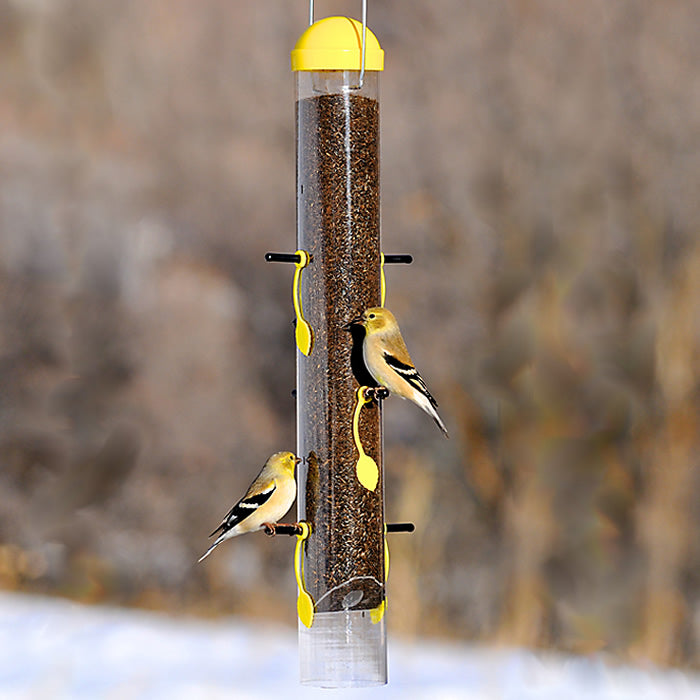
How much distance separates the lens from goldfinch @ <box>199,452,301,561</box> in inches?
106

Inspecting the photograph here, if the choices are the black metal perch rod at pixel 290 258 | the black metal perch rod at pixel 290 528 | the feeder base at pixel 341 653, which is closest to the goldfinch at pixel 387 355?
the black metal perch rod at pixel 290 258

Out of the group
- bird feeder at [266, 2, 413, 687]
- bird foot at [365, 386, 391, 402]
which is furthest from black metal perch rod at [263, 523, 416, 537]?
bird foot at [365, 386, 391, 402]

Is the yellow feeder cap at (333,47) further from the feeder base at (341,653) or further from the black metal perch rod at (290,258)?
the feeder base at (341,653)

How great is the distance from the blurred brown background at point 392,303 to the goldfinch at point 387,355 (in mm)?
2038

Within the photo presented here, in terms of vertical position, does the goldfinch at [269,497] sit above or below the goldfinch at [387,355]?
below

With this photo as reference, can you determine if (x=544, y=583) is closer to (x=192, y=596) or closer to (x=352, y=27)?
(x=192, y=596)

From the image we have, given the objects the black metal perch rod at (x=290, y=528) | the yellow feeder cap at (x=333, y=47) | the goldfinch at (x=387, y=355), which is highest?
the yellow feeder cap at (x=333, y=47)

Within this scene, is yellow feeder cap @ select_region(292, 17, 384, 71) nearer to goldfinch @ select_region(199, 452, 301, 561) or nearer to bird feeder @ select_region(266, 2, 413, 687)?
bird feeder @ select_region(266, 2, 413, 687)

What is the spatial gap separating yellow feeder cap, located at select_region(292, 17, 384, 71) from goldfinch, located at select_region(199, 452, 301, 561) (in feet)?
2.81

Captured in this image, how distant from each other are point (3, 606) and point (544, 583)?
92.5 inches

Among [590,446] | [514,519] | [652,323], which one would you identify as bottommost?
[514,519]

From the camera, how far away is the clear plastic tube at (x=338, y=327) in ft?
8.79

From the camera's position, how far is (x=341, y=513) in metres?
2.69

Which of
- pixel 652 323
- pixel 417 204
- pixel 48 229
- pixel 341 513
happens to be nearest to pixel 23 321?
pixel 48 229
